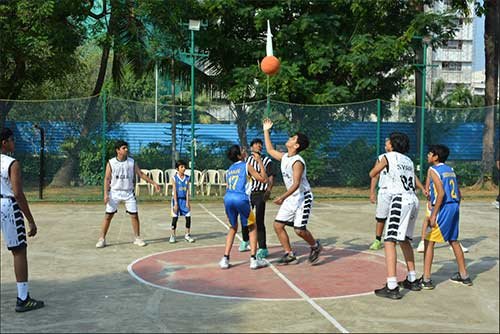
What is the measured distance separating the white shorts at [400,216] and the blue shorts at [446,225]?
1.84 feet

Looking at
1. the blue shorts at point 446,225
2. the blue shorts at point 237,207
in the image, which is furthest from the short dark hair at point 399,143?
the blue shorts at point 237,207

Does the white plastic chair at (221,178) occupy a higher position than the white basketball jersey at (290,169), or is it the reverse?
the white basketball jersey at (290,169)

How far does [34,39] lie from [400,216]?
14496mm

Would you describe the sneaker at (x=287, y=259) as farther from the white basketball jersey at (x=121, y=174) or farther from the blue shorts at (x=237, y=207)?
the white basketball jersey at (x=121, y=174)

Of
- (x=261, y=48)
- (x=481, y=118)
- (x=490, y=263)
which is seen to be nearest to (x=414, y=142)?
(x=481, y=118)

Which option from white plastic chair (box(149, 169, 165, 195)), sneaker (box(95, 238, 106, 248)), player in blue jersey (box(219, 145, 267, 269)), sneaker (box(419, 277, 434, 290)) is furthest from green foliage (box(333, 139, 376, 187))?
sneaker (box(419, 277, 434, 290))

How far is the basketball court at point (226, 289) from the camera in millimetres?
5988

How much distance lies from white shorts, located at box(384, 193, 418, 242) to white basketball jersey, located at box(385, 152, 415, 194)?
0.26 feet

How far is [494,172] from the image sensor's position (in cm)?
2025

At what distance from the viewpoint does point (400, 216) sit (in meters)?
7.25

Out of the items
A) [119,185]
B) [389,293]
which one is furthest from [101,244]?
[389,293]

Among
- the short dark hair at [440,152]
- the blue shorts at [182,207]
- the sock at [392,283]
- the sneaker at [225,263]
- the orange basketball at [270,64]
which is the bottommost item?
the sneaker at [225,263]

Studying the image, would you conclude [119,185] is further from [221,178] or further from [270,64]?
[221,178]

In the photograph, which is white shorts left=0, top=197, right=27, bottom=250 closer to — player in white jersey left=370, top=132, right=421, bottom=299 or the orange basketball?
player in white jersey left=370, top=132, right=421, bottom=299
